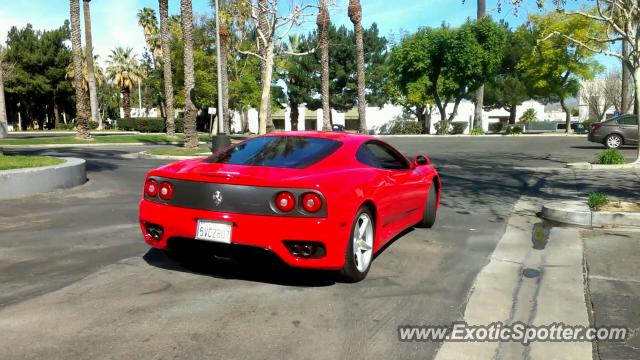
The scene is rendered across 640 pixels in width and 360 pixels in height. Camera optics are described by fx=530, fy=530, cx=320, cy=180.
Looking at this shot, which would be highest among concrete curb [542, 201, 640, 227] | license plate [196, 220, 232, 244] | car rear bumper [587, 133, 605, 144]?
car rear bumper [587, 133, 605, 144]

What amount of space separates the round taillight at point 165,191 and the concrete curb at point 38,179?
19.5 ft

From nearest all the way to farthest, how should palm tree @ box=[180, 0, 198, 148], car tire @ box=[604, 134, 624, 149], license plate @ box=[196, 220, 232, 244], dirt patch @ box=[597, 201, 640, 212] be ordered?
license plate @ box=[196, 220, 232, 244]
dirt patch @ box=[597, 201, 640, 212]
car tire @ box=[604, 134, 624, 149]
palm tree @ box=[180, 0, 198, 148]

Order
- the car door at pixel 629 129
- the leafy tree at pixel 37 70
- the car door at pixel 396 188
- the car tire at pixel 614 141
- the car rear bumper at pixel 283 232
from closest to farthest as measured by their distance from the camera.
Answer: the car rear bumper at pixel 283 232 → the car door at pixel 396 188 → the car door at pixel 629 129 → the car tire at pixel 614 141 → the leafy tree at pixel 37 70

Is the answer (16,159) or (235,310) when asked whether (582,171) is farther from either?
(16,159)

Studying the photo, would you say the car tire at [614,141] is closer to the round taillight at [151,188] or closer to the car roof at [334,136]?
the car roof at [334,136]

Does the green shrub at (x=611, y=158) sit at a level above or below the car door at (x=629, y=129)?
below

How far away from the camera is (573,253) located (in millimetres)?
5809

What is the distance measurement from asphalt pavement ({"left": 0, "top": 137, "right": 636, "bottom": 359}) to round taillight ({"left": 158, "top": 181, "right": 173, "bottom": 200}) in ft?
2.52

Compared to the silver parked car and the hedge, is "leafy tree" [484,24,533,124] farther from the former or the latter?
the silver parked car

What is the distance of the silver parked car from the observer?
866 inches

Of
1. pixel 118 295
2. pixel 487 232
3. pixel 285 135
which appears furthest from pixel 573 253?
pixel 118 295

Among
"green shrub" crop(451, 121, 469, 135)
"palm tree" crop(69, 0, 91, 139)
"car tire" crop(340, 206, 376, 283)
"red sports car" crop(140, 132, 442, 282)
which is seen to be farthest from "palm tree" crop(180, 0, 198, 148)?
"green shrub" crop(451, 121, 469, 135)

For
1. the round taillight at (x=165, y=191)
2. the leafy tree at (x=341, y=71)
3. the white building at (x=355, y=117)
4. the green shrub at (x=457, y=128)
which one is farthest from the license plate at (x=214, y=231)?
the leafy tree at (x=341, y=71)

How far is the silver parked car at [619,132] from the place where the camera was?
21984mm
